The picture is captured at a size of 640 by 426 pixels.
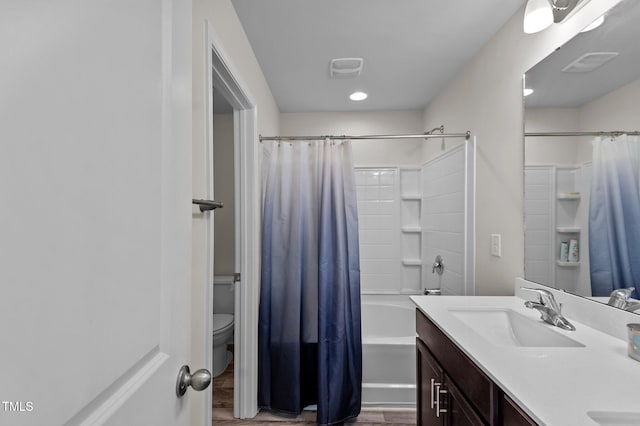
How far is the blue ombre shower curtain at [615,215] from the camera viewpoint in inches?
44.9

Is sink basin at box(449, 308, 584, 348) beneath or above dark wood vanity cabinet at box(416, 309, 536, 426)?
above

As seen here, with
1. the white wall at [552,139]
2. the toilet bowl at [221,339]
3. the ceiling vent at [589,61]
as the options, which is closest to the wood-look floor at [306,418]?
the toilet bowl at [221,339]

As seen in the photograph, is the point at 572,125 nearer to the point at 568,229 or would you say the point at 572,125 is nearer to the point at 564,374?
the point at 568,229

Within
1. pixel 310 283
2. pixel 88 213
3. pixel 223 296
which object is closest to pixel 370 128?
pixel 310 283

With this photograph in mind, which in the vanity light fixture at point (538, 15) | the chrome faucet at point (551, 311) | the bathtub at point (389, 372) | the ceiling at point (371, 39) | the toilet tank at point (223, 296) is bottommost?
the bathtub at point (389, 372)

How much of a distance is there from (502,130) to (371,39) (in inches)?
37.8

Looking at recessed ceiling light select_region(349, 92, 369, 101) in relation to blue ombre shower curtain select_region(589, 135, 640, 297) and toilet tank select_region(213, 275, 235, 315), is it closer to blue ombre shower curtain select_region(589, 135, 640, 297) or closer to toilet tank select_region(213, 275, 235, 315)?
blue ombre shower curtain select_region(589, 135, 640, 297)

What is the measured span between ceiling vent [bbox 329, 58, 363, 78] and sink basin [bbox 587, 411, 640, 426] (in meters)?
2.17

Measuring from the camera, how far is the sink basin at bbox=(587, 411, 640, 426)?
692 millimetres

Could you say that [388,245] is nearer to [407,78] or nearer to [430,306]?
[407,78]

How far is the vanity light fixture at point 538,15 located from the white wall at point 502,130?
125 mm

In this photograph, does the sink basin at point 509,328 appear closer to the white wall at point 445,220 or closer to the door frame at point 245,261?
the white wall at point 445,220

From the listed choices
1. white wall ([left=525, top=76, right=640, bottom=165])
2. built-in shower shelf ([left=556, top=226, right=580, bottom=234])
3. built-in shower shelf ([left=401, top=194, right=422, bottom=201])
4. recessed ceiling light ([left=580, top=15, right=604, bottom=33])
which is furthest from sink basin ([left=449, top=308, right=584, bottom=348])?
built-in shower shelf ([left=401, top=194, right=422, bottom=201])

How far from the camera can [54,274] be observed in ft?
1.22
